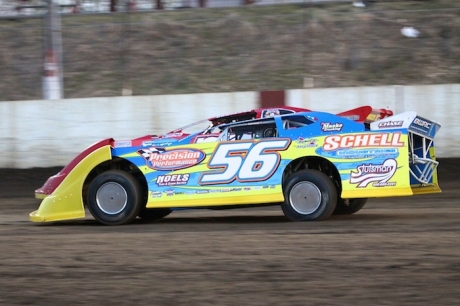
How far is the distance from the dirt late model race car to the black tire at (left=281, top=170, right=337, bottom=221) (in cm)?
1

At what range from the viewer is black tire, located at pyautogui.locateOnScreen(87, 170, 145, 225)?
940cm

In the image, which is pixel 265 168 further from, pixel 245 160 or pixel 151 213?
pixel 151 213

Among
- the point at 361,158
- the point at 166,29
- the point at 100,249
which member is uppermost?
the point at 166,29

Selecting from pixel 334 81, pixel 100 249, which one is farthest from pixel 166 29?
pixel 100 249

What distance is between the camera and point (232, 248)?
24.7ft

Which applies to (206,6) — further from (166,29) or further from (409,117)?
(409,117)

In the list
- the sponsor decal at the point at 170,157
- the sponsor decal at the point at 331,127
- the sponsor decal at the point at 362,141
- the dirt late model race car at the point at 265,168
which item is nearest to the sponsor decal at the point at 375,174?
the dirt late model race car at the point at 265,168

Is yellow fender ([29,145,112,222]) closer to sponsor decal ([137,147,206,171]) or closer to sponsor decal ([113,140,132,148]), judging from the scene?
sponsor decal ([113,140,132,148])

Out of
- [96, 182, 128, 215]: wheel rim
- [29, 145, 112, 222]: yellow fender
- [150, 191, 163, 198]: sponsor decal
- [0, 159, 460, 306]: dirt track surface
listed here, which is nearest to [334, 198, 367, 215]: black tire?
[0, 159, 460, 306]: dirt track surface

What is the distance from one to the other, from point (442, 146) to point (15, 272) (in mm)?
10016

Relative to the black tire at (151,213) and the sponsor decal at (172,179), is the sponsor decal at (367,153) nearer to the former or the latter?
the sponsor decal at (172,179)

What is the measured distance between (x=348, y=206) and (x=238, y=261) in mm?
3541

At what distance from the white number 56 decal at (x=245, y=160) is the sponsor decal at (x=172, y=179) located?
27 centimetres

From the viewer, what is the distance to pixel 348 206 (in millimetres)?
10094
